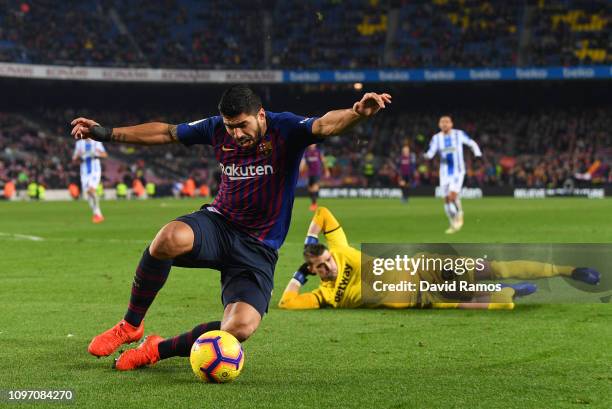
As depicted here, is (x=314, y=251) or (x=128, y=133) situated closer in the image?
(x=128, y=133)

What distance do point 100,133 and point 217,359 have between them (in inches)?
67.8

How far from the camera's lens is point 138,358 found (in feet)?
19.6

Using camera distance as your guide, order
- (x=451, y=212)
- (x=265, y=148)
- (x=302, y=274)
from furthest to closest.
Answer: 1. (x=451, y=212)
2. (x=302, y=274)
3. (x=265, y=148)

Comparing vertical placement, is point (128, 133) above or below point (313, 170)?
above

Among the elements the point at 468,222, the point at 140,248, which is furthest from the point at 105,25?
the point at 140,248

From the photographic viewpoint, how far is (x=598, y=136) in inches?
1962

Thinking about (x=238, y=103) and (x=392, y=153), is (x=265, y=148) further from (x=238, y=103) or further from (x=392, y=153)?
(x=392, y=153)

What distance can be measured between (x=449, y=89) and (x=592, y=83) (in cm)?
755

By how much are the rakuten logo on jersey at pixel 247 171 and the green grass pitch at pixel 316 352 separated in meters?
1.21

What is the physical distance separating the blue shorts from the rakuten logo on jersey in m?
0.30

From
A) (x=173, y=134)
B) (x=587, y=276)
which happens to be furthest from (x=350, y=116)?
(x=587, y=276)

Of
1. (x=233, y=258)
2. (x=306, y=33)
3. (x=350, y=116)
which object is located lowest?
(x=233, y=258)

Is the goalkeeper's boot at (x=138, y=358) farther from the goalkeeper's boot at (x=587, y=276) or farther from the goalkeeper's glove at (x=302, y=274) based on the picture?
the goalkeeper's boot at (x=587, y=276)

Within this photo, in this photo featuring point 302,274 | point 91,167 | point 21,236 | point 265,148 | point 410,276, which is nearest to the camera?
point 265,148
